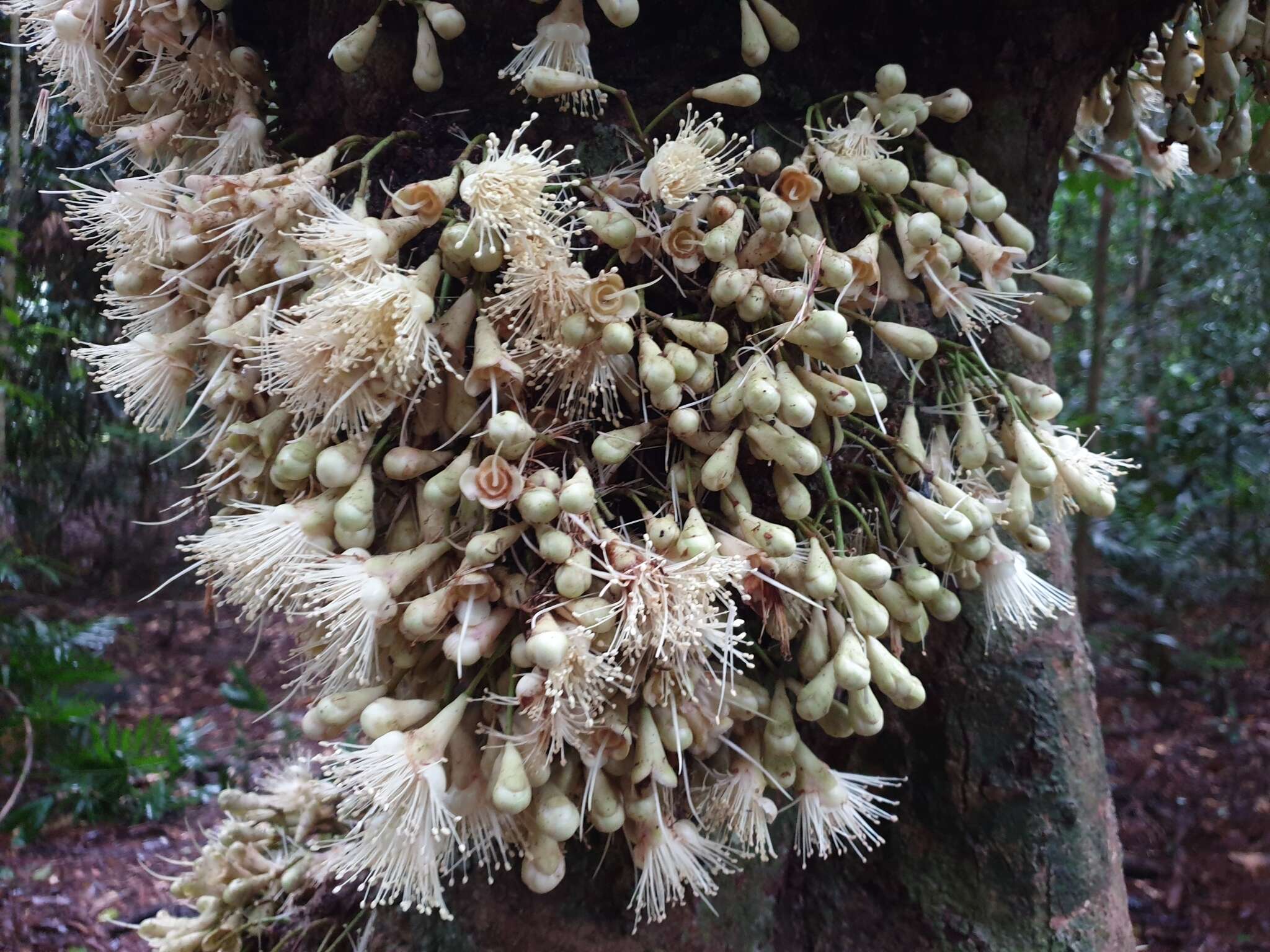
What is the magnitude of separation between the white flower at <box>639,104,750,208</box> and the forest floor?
1.83 meters

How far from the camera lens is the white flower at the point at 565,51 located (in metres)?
1.11

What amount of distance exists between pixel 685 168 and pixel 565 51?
253mm

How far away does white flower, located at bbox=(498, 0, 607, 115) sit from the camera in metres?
1.11

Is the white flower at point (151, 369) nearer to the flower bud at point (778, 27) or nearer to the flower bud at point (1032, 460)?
the flower bud at point (778, 27)

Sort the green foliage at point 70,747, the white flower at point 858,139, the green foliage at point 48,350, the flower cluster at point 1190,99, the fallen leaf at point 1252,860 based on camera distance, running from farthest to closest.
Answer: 1. the green foliage at point 70,747
2. the green foliage at point 48,350
3. the fallen leaf at point 1252,860
4. the flower cluster at point 1190,99
5. the white flower at point 858,139

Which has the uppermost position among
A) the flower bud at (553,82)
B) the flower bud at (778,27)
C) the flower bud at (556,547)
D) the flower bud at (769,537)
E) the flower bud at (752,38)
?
the flower bud at (778,27)

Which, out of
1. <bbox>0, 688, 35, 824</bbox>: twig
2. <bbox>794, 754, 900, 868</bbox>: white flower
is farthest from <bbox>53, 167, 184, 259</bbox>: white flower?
<bbox>0, 688, 35, 824</bbox>: twig

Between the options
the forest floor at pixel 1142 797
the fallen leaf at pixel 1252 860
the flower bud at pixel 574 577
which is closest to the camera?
the flower bud at pixel 574 577

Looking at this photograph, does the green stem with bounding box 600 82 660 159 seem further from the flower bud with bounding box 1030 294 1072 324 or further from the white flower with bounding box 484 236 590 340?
the flower bud with bounding box 1030 294 1072 324

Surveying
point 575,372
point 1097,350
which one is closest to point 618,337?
point 575,372

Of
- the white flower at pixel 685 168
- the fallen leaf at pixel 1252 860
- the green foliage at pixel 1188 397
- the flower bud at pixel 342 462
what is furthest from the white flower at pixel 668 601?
the green foliage at pixel 1188 397

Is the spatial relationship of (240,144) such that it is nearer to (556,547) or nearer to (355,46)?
(355,46)

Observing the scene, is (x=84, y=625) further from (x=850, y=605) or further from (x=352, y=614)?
(x=850, y=605)

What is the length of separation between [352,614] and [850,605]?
59cm
